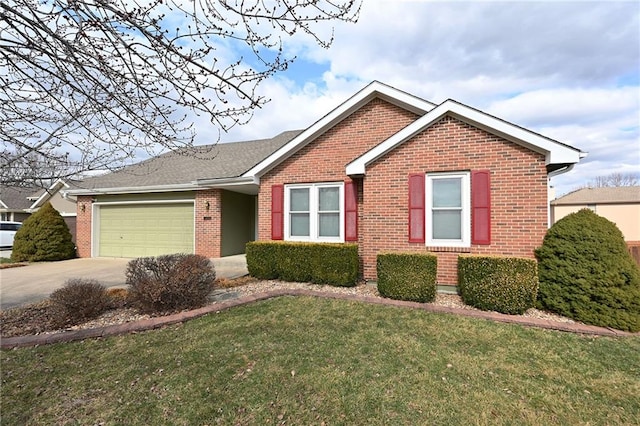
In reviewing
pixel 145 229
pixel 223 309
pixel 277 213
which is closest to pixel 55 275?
pixel 145 229

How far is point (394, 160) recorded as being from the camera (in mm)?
7473

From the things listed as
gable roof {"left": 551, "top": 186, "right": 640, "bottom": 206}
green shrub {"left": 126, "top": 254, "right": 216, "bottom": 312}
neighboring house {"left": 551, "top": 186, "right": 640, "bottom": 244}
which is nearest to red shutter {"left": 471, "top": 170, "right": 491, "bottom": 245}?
green shrub {"left": 126, "top": 254, "right": 216, "bottom": 312}

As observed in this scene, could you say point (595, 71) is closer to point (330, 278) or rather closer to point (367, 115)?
point (367, 115)

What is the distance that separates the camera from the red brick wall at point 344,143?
9.00m

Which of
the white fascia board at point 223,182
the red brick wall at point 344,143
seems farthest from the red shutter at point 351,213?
the white fascia board at point 223,182

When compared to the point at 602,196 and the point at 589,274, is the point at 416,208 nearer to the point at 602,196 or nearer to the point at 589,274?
the point at 589,274

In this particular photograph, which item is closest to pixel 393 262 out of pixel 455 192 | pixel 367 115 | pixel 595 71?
pixel 455 192

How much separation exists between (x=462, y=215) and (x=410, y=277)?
1922 millimetres

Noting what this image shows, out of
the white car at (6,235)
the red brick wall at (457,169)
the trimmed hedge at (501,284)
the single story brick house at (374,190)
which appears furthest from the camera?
the white car at (6,235)

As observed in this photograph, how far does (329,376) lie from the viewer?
138 inches

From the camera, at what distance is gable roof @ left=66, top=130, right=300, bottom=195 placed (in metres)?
12.5

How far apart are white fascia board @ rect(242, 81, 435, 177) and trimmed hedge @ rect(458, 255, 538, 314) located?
4.60 m

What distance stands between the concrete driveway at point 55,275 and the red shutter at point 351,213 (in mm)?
3472

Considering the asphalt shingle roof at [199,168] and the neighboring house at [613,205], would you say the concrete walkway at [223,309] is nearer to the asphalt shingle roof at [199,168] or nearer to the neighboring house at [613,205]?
the asphalt shingle roof at [199,168]
